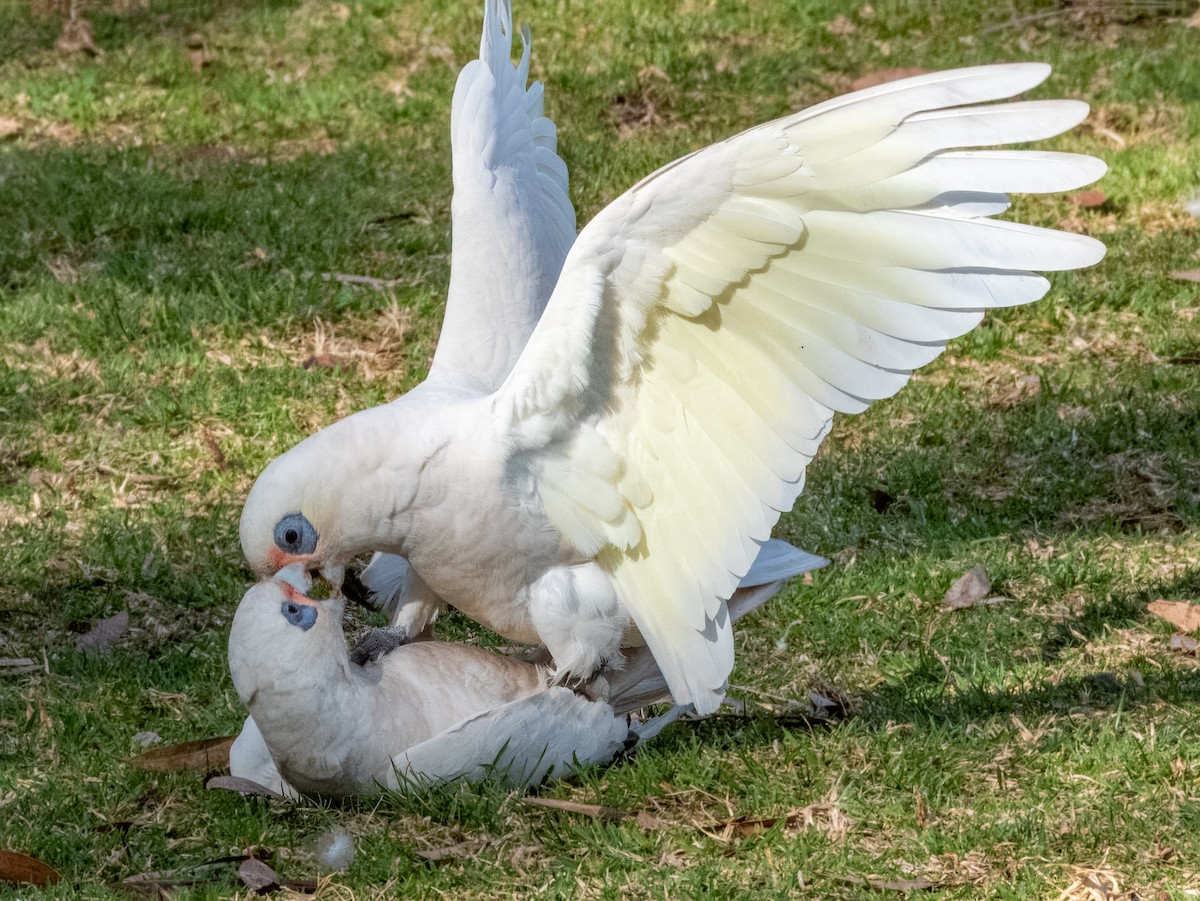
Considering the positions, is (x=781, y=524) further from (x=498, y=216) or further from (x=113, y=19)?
(x=113, y=19)

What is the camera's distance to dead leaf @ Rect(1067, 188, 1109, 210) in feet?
18.5

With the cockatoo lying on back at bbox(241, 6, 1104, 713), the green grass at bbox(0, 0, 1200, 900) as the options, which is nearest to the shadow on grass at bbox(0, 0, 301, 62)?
the green grass at bbox(0, 0, 1200, 900)

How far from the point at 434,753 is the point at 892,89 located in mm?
1408

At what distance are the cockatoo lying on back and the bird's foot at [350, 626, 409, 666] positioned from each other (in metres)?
0.12

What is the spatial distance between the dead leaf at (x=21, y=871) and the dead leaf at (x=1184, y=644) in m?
2.35

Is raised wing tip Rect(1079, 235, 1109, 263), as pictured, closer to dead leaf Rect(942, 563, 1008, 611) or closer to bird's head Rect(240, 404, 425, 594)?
bird's head Rect(240, 404, 425, 594)

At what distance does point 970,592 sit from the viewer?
3729 millimetres

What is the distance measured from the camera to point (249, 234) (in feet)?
18.3

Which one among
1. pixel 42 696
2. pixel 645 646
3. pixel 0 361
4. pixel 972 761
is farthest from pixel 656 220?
pixel 0 361

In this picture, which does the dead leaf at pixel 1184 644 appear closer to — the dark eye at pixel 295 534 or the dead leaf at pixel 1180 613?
the dead leaf at pixel 1180 613

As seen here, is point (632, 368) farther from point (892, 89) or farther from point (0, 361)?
point (0, 361)

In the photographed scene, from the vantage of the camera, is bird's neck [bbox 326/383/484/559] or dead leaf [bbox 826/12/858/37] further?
dead leaf [bbox 826/12/858/37]

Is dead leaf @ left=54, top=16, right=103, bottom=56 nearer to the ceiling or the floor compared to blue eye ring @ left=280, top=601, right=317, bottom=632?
nearer to the ceiling

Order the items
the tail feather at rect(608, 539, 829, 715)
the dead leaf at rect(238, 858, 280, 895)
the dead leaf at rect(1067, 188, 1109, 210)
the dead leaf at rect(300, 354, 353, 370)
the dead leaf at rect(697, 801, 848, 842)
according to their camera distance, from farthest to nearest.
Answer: the dead leaf at rect(1067, 188, 1109, 210) < the dead leaf at rect(300, 354, 353, 370) < the tail feather at rect(608, 539, 829, 715) < the dead leaf at rect(697, 801, 848, 842) < the dead leaf at rect(238, 858, 280, 895)
